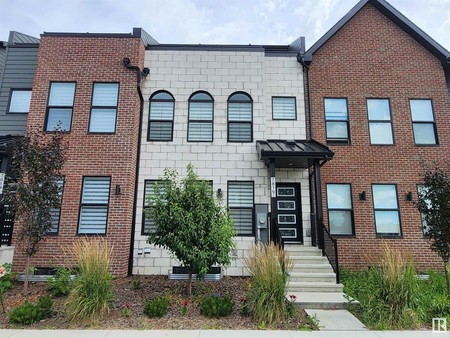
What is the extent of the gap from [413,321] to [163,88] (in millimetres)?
9012

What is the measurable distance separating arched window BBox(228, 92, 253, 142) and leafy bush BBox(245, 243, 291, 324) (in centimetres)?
483

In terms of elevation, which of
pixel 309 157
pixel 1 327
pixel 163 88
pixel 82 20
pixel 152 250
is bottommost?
pixel 1 327

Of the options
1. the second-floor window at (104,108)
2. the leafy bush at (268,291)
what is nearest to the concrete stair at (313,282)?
the leafy bush at (268,291)

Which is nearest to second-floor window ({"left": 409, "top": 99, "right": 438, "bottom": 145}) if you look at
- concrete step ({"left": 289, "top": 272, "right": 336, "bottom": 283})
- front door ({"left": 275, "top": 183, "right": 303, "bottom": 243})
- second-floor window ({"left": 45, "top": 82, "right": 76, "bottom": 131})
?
front door ({"left": 275, "top": 183, "right": 303, "bottom": 243})

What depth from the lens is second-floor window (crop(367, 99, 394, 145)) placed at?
9391mm

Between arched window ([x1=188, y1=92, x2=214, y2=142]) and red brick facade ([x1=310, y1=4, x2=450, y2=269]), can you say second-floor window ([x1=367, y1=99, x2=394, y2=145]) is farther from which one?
arched window ([x1=188, y1=92, x2=214, y2=142])

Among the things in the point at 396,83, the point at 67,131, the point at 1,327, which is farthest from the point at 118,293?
the point at 396,83

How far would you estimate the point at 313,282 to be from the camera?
6.62 m

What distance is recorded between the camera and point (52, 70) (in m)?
8.77

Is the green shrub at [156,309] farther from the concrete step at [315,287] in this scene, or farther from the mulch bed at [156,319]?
the concrete step at [315,287]

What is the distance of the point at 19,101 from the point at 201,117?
669 cm

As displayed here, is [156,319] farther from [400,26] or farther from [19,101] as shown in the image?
[400,26]

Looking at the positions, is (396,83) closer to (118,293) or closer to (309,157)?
(309,157)
